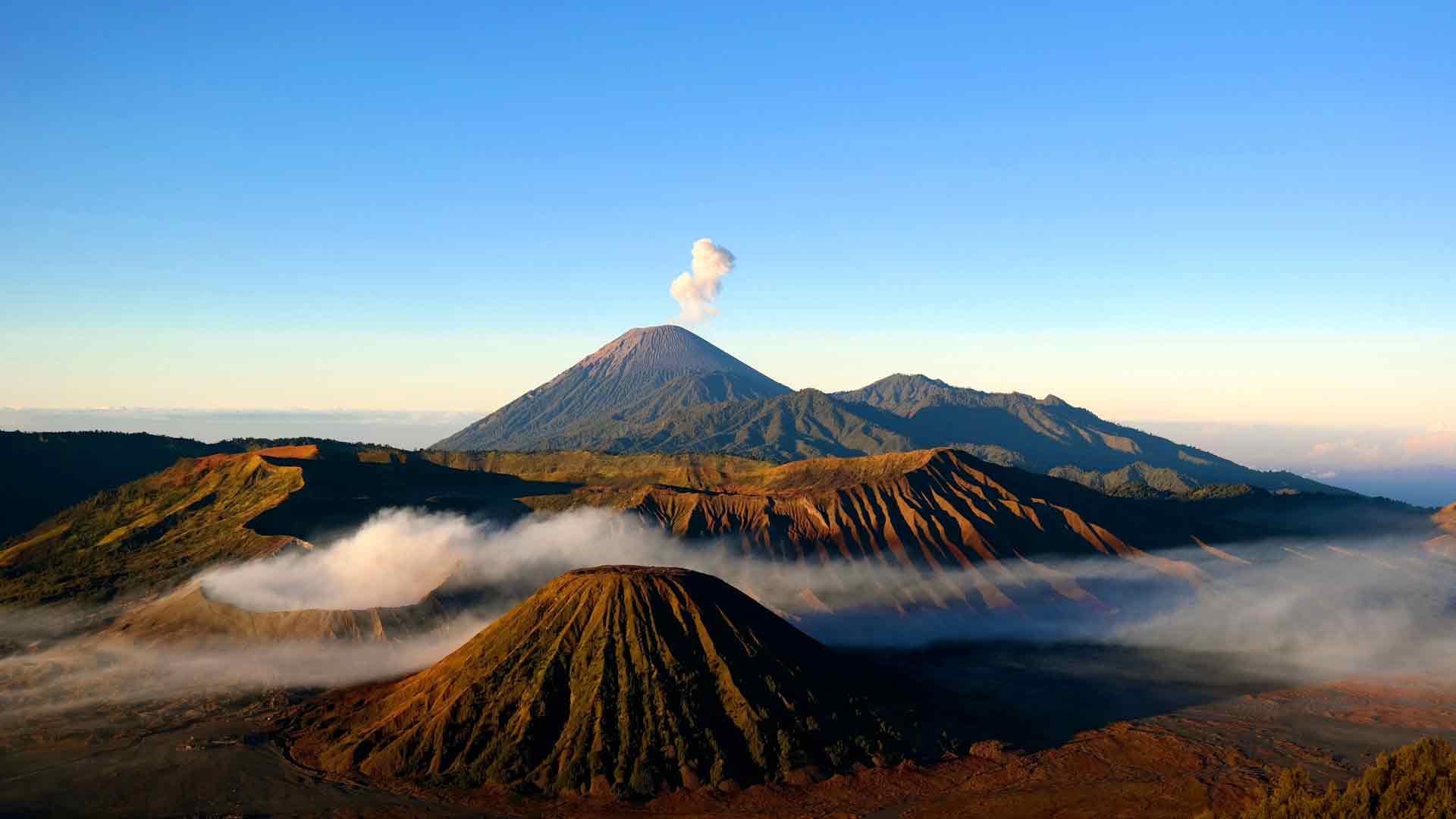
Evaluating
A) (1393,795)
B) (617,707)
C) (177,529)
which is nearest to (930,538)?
(617,707)

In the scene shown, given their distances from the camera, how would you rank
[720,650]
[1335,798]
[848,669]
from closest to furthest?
[1335,798] → [720,650] → [848,669]

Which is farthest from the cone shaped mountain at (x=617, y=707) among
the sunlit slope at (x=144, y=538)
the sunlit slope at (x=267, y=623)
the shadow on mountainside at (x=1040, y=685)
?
the sunlit slope at (x=144, y=538)

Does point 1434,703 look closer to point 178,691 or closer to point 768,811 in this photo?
point 768,811

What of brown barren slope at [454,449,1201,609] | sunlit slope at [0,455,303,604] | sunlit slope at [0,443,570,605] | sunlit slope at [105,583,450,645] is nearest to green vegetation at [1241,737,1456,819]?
sunlit slope at [105,583,450,645]

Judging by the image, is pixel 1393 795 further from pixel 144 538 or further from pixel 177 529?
pixel 144 538

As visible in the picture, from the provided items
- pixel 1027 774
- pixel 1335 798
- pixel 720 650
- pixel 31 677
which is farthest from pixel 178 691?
pixel 1335 798

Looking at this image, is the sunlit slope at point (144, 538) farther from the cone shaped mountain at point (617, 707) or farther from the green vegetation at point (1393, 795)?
the green vegetation at point (1393, 795)
